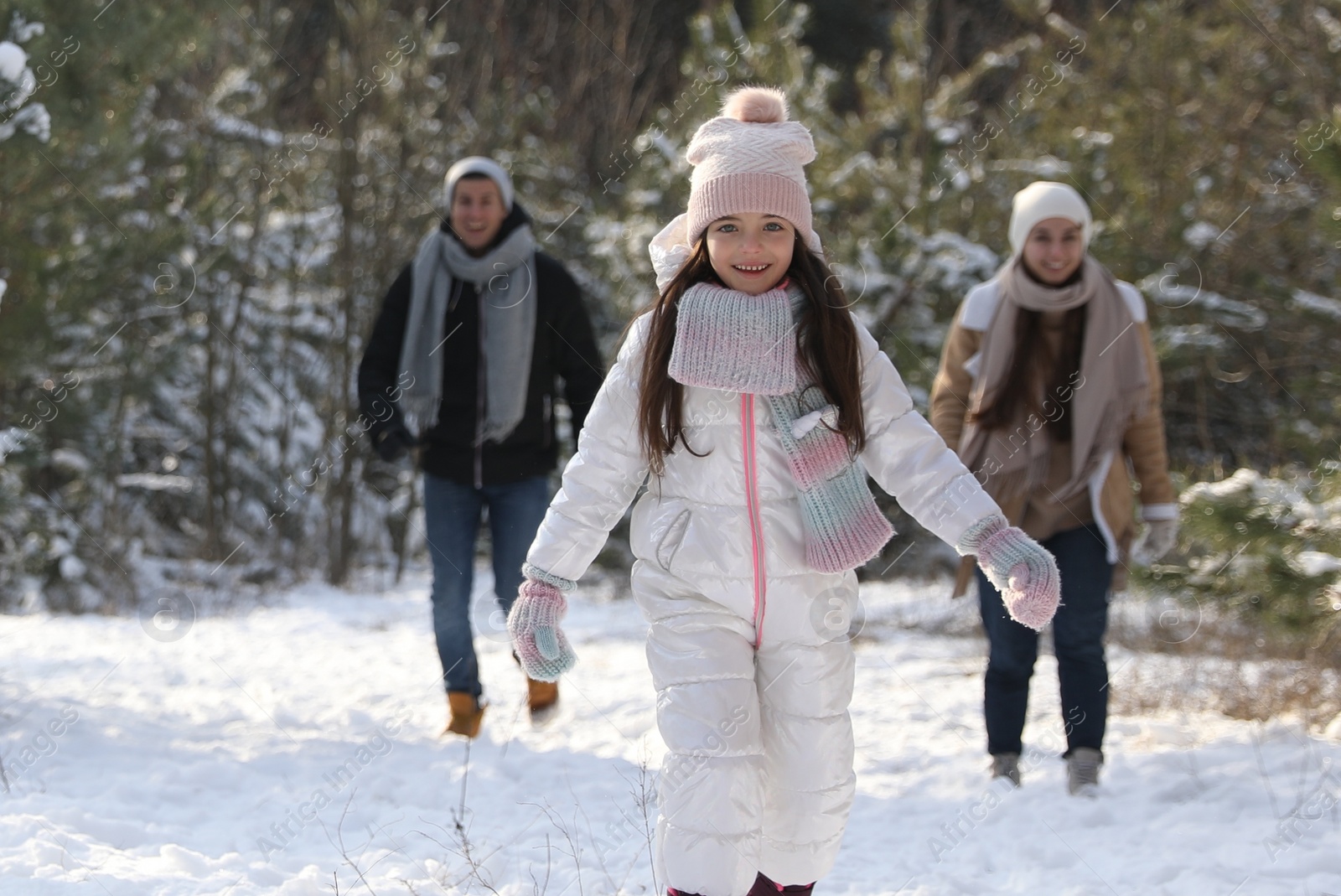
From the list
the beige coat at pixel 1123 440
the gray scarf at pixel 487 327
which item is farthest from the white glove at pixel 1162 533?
the gray scarf at pixel 487 327

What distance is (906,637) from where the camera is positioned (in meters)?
7.52

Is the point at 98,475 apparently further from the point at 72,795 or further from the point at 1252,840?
the point at 1252,840

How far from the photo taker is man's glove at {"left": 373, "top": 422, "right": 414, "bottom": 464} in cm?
446

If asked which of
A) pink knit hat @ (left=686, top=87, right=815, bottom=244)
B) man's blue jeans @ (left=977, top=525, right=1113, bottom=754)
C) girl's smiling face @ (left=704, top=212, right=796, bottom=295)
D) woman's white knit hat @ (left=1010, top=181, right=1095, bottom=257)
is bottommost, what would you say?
man's blue jeans @ (left=977, top=525, right=1113, bottom=754)

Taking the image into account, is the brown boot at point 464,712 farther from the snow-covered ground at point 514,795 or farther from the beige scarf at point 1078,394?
the beige scarf at point 1078,394

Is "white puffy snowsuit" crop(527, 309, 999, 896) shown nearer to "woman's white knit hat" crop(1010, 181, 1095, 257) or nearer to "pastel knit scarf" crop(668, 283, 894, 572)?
"pastel knit scarf" crop(668, 283, 894, 572)

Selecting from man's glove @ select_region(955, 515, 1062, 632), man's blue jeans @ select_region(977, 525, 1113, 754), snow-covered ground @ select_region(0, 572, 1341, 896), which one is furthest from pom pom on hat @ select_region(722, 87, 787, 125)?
man's blue jeans @ select_region(977, 525, 1113, 754)

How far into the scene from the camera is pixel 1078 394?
3873 mm

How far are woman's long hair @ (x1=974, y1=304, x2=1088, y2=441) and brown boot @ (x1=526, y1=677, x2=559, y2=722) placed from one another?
1.91 meters

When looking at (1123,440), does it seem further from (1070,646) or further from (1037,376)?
(1070,646)

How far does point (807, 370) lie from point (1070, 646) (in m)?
1.71

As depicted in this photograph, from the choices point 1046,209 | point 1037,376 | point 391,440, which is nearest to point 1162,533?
point 1037,376

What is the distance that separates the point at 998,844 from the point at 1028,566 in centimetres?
139

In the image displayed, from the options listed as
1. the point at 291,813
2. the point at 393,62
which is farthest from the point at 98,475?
the point at 291,813
